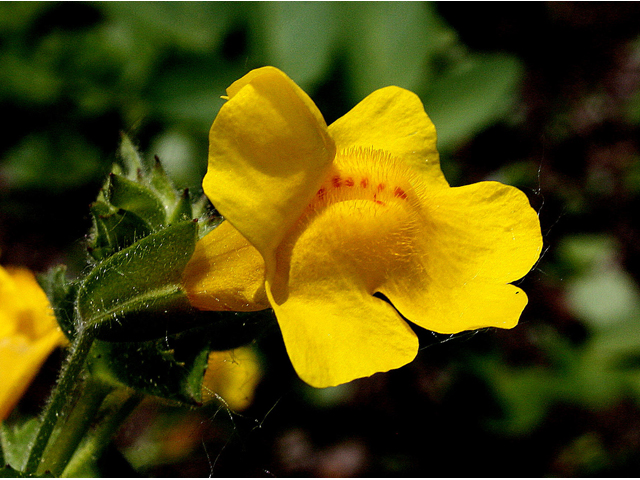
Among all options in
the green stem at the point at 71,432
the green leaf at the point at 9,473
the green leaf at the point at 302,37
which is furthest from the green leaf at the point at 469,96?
the green leaf at the point at 9,473

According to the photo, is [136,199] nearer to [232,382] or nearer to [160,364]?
[160,364]

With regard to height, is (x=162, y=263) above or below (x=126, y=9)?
below

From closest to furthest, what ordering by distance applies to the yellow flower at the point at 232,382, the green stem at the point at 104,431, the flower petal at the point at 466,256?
the flower petal at the point at 466,256
the green stem at the point at 104,431
the yellow flower at the point at 232,382

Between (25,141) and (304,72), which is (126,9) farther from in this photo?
(25,141)

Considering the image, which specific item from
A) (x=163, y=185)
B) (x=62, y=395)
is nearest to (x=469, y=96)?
(x=163, y=185)

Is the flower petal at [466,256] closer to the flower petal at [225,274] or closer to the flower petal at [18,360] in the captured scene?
the flower petal at [225,274]

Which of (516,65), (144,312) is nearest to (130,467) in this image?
(144,312)
